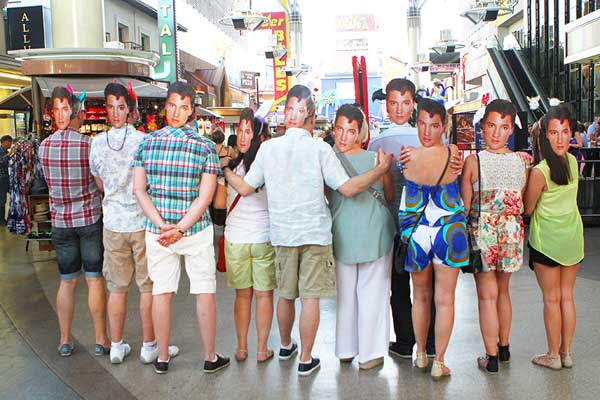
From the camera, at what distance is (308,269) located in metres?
4.14

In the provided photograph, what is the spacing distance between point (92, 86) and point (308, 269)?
26.2 feet

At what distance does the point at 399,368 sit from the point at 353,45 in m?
81.8

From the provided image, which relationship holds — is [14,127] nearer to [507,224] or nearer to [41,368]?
[41,368]

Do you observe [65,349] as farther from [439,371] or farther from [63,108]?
[439,371]

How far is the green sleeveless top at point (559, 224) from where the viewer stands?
414 centimetres

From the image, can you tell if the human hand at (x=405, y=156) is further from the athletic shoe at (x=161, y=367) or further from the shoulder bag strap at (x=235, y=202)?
the athletic shoe at (x=161, y=367)

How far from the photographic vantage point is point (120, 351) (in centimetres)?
461

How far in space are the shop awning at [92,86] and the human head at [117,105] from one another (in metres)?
6.23

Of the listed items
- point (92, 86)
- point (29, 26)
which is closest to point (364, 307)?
point (92, 86)

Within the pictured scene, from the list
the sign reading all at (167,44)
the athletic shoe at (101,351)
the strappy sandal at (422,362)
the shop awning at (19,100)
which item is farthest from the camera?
the sign reading all at (167,44)

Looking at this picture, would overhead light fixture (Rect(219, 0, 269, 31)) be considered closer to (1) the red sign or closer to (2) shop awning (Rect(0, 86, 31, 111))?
(2) shop awning (Rect(0, 86, 31, 111))

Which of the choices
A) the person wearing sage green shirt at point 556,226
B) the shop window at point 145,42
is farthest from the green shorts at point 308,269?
the shop window at point 145,42

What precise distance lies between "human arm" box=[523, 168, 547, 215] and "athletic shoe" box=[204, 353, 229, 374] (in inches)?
87.6

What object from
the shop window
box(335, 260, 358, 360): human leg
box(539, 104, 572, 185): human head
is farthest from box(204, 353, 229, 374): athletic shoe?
the shop window
